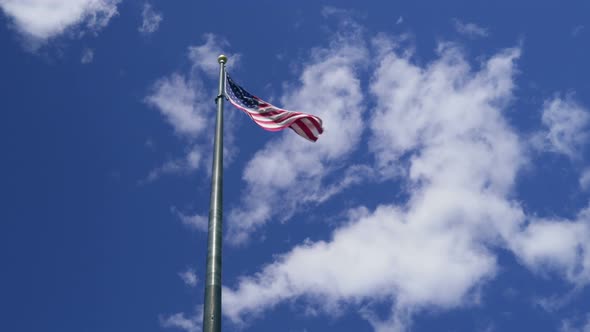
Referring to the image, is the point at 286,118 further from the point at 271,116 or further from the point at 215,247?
the point at 215,247

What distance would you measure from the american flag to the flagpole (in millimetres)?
3170

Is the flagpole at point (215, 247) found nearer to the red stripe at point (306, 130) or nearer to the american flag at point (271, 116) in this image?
the american flag at point (271, 116)

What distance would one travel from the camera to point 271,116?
20781 mm

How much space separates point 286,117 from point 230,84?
2459 mm

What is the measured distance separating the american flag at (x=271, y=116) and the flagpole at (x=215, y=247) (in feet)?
10.4

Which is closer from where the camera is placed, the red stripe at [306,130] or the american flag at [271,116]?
the american flag at [271,116]

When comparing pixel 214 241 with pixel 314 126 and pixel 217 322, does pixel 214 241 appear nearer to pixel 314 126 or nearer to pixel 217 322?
pixel 217 322

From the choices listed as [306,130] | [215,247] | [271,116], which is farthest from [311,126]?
[215,247]

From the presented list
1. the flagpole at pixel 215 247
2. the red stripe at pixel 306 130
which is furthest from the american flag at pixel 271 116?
the flagpole at pixel 215 247

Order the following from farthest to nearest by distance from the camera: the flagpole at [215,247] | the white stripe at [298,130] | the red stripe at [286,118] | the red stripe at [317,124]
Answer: the red stripe at [317,124]
the white stripe at [298,130]
the red stripe at [286,118]
the flagpole at [215,247]

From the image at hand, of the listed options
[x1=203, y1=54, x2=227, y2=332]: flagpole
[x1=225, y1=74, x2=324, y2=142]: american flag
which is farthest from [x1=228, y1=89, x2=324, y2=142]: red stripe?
[x1=203, y1=54, x2=227, y2=332]: flagpole

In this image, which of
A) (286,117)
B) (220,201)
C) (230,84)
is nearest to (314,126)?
(286,117)

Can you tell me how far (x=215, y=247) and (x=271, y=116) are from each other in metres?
8.13

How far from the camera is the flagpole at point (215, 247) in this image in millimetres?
12242
